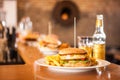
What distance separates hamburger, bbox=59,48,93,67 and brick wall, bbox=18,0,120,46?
16.8 ft

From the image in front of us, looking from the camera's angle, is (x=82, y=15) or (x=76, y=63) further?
(x=82, y=15)

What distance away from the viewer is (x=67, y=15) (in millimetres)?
6504

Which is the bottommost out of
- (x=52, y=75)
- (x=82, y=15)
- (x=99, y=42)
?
(x=52, y=75)

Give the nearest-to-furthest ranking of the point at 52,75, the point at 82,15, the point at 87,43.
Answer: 1. the point at 52,75
2. the point at 87,43
3. the point at 82,15

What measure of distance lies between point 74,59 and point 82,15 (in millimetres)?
5364

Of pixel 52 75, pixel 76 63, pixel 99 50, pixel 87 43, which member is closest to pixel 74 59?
pixel 76 63

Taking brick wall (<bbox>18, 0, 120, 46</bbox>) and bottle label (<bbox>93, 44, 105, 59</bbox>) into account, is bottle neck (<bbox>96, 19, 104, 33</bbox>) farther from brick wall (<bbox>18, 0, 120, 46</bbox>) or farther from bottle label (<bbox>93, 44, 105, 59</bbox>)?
brick wall (<bbox>18, 0, 120, 46</bbox>)

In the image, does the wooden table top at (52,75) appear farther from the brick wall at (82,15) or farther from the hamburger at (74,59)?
the brick wall at (82,15)

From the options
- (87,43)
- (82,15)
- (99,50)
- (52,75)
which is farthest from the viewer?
(82,15)

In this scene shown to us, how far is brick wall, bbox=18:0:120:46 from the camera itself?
20.6ft

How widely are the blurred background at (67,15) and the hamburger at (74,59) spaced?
4960mm

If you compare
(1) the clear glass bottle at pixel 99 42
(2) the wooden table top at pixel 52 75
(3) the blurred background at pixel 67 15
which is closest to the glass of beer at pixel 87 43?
(1) the clear glass bottle at pixel 99 42

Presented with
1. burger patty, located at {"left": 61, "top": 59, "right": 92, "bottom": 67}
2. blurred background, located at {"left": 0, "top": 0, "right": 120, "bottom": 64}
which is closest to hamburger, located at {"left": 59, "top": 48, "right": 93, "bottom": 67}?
burger patty, located at {"left": 61, "top": 59, "right": 92, "bottom": 67}

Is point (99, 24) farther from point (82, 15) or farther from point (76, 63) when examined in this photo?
point (82, 15)
